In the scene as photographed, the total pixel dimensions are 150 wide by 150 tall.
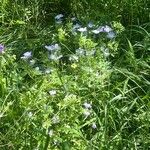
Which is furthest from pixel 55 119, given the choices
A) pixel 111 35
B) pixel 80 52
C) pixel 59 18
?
Result: pixel 59 18

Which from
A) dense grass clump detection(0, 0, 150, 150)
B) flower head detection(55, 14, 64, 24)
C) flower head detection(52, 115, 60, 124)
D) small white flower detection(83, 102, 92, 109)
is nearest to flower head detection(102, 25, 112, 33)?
dense grass clump detection(0, 0, 150, 150)

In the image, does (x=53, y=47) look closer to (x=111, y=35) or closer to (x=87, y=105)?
(x=111, y=35)

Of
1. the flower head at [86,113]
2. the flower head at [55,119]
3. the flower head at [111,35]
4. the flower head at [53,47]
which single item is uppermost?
the flower head at [111,35]

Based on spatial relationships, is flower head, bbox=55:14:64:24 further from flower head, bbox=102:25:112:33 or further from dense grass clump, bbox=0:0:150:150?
flower head, bbox=102:25:112:33

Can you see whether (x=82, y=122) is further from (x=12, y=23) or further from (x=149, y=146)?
(x=12, y=23)

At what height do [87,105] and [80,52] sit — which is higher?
[80,52]

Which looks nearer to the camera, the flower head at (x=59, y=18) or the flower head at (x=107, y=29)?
the flower head at (x=107, y=29)

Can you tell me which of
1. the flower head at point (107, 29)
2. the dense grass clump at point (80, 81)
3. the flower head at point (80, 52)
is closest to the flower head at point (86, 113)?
the dense grass clump at point (80, 81)

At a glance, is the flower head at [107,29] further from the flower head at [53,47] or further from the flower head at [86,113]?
the flower head at [86,113]
